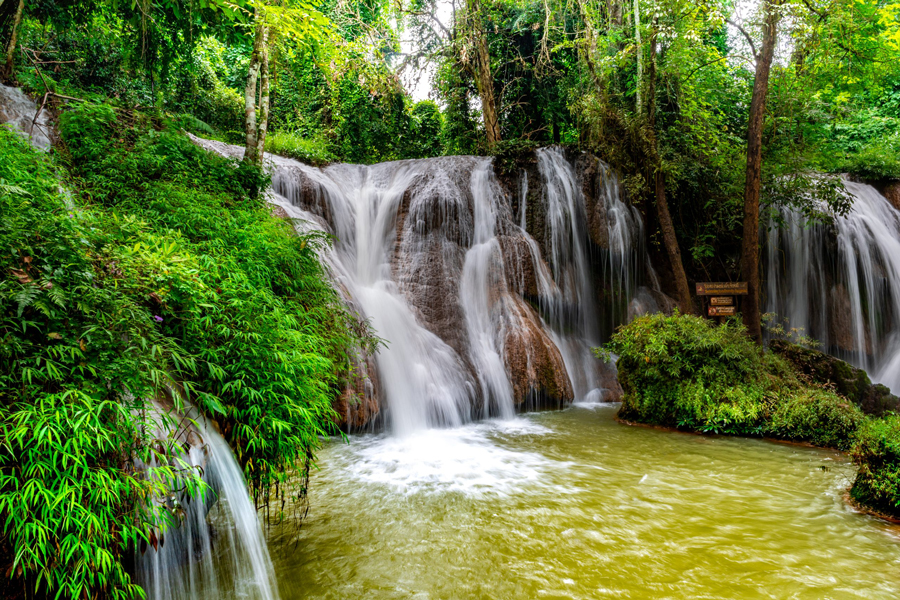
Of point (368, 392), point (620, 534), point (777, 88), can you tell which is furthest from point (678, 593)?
point (777, 88)

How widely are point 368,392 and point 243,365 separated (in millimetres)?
3742

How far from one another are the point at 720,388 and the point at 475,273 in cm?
513

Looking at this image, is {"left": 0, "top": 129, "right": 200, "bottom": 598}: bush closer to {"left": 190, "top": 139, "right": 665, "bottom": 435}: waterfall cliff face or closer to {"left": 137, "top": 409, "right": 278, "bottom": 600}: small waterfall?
{"left": 137, "top": 409, "right": 278, "bottom": 600}: small waterfall

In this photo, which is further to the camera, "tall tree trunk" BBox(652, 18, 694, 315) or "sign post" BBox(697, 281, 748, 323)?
"tall tree trunk" BBox(652, 18, 694, 315)

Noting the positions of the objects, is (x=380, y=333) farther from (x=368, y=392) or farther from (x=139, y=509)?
(x=139, y=509)

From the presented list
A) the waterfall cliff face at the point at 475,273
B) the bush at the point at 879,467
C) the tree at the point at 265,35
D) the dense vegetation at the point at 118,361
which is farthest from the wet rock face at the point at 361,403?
the bush at the point at 879,467

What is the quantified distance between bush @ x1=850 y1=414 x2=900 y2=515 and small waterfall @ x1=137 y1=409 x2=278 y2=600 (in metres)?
5.01

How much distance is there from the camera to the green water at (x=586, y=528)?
3127mm

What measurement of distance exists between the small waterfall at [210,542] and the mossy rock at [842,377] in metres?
9.30

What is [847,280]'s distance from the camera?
37.0 ft

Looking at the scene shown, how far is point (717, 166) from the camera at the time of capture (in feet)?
35.8

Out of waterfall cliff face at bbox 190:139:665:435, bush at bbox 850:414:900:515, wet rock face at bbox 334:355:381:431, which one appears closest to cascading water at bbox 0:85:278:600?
wet rock face at bbox 334:355:381:431

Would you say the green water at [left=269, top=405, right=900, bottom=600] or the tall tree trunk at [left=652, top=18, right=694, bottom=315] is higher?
the tall tree trunk at [left=652, top=18, right=694, bottom=315]

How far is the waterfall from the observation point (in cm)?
1098
